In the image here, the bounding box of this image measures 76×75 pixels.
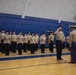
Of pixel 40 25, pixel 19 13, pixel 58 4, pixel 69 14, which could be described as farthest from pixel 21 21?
pixel 69 14

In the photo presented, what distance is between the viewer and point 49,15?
754 inches

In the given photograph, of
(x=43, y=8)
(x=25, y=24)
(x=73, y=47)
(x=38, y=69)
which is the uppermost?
(x=43, y=8)

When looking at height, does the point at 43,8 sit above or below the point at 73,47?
above

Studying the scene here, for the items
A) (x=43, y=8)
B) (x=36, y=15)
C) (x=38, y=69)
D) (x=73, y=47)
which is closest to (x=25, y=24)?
(x=36, y=15)

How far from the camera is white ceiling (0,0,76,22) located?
52.1 feet

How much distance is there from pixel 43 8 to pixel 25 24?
9.33 ft

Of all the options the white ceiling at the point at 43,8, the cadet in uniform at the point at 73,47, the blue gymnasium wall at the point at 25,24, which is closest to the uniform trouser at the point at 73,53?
the cadet in uniform at the point at 73,47

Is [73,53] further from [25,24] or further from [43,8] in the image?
[43,8]

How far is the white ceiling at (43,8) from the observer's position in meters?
15.9

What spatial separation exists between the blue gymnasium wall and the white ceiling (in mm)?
454

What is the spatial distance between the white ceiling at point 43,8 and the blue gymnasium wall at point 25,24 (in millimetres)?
454

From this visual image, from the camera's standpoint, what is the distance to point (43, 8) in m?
18.2

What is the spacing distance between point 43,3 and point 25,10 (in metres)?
2.40

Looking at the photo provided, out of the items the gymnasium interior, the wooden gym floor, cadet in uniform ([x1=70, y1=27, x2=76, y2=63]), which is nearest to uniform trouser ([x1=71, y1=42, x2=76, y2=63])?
cadet in uniform ([x1=70, y1=27, x2=76, y2=63])
